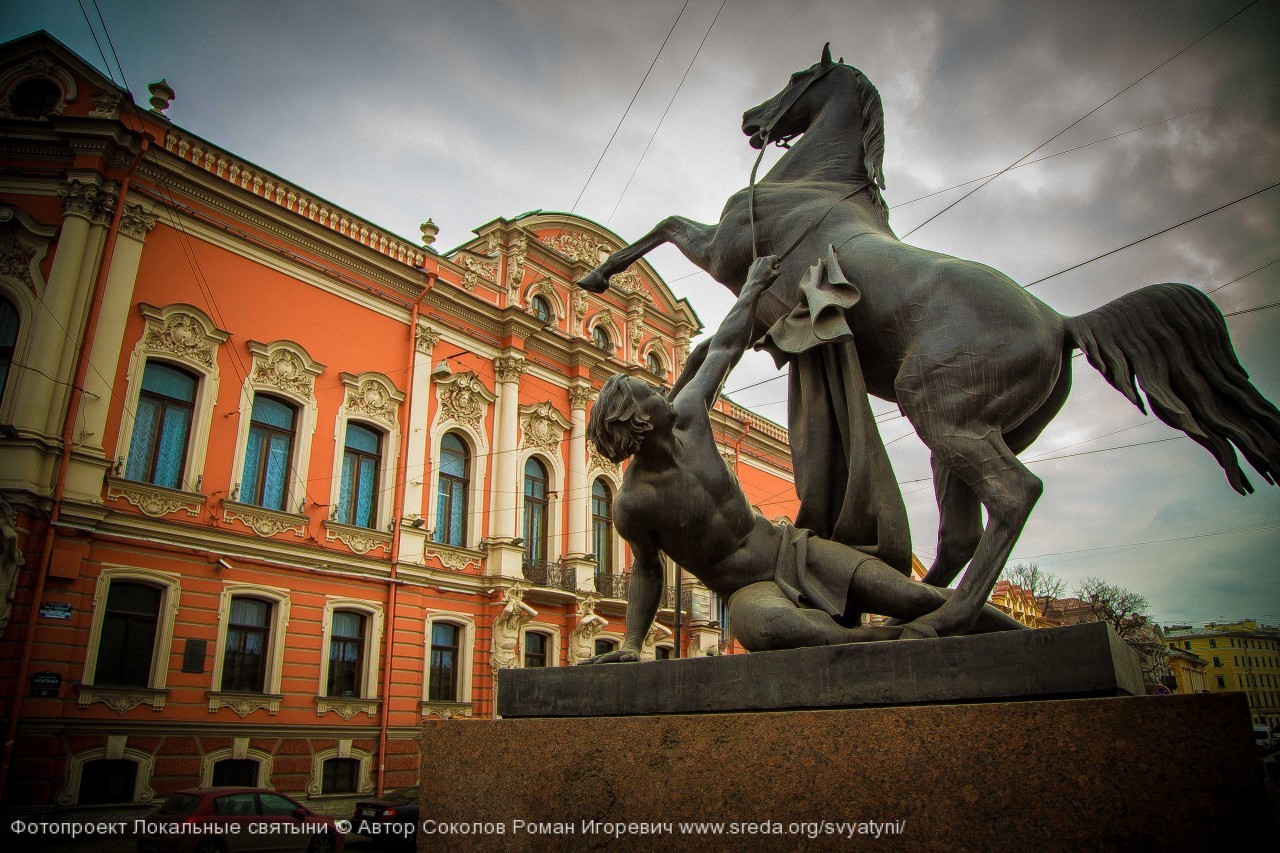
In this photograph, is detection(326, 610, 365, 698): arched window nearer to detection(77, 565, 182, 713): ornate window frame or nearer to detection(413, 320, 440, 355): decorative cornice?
detection(77, 565, 182, 713): ornate window frame

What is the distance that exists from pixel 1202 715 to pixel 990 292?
58.5 inches

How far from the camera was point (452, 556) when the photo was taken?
1873 centimetres

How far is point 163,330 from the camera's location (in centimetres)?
1487

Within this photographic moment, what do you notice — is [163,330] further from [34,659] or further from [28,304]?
[34,659]

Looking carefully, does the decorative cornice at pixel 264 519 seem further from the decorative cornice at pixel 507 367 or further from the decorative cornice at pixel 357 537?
the decorative cornice at pixel 507 367

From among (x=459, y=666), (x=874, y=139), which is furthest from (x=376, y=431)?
(x=874, y=139)

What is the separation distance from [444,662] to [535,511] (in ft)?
15.2

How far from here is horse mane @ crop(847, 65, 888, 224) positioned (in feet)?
11.6

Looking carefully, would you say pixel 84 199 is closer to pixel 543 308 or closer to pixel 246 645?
pixel 246 645

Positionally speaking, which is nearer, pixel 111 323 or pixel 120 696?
pixel 120 696

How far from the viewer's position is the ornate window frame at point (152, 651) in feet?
41.7

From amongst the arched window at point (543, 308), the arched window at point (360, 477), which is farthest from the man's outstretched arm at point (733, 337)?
the arched window at point (543, 308)

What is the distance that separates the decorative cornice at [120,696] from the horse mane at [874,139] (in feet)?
45.9

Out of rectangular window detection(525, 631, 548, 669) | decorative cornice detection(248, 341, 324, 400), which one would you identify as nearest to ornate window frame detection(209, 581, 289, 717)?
decorative cornice detection(248, 341, 324, 400)
